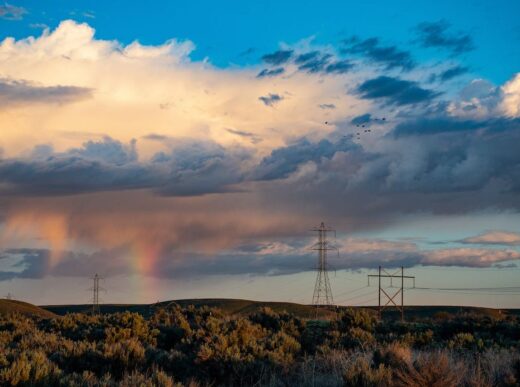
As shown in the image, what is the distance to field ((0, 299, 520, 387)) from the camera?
14.0 m

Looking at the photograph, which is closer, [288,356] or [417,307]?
[288,356]

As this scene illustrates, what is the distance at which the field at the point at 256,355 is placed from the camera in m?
14.0

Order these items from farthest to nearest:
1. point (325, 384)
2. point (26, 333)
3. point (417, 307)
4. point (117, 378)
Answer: point (417, 307), point (26, 333), point (117, 378), point (325, 384)

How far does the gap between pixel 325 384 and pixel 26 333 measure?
16.8 metres

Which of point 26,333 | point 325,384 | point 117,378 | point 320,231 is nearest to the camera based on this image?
point 325,384

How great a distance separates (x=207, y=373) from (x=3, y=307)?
375 feet

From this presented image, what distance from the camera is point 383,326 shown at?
32.3m

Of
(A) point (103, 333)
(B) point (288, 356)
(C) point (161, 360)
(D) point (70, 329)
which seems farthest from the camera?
(D) point (70, 329)

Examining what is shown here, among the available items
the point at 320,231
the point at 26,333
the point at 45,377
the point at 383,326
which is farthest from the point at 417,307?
the point at 45,377

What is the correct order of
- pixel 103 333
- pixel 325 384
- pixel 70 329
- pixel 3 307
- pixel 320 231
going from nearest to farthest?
1. pixel 325 384
2. pixel 103 333
3. pixel 70 329
4. pixel 320 231
5. pixel 3 307

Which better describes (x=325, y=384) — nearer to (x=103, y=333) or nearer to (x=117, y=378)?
(x=117, y=378)

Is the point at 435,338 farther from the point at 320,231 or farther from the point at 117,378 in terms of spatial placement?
the point at 320,231

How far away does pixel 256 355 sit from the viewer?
1983 centimetres

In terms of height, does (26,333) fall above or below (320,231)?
below
